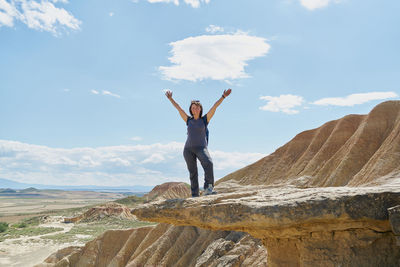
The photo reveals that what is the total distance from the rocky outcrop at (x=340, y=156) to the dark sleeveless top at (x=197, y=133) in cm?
1469

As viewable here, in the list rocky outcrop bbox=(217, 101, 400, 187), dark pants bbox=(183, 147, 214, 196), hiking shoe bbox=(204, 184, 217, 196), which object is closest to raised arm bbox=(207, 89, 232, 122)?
dark pants bbox=(183, 147, 214, 196)

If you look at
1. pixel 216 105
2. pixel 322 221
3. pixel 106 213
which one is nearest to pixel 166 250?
pixel 216 105

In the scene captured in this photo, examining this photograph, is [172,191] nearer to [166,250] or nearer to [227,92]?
[166,250]

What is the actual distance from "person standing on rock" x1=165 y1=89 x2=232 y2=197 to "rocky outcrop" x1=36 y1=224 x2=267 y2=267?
5.34 meters

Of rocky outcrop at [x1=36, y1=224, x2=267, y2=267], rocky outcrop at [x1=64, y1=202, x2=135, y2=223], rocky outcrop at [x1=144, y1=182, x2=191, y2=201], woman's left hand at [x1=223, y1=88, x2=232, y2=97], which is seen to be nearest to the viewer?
woman's left hand at [x1=223, y1=88, x2=232, y2=97]

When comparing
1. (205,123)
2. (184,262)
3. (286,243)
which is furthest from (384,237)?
(184,262)

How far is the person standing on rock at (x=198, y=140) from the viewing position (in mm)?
6871

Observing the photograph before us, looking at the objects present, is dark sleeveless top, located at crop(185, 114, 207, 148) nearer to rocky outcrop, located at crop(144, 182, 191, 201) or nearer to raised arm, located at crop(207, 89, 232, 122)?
→ raised arm, located at crop(207, 89, 232, 122)

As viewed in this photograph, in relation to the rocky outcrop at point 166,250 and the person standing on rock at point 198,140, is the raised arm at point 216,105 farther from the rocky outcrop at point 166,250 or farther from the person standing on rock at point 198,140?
the rocky outcrop at point 166,250

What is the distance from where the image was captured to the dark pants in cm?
685

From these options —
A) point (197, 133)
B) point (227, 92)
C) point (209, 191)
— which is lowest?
point (209, 191)

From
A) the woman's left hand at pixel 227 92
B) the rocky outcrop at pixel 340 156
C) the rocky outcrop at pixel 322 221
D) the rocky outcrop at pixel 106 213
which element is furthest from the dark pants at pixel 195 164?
the rocky outcrop at pixel 106 213

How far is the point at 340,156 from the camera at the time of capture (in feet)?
89.4

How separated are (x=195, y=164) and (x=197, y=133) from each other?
67cm
